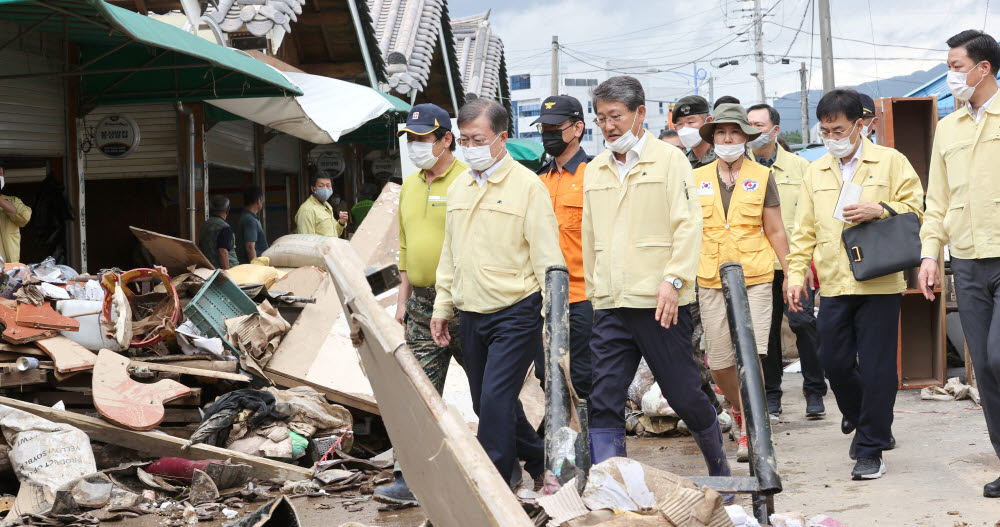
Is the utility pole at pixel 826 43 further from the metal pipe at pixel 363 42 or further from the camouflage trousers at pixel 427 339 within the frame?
the camouflage trousers at pixel 427 339

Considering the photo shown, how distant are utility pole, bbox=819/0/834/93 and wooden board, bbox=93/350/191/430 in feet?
56.6

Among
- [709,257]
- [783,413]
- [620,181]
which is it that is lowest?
[783,413]

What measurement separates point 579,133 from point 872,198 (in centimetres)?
164

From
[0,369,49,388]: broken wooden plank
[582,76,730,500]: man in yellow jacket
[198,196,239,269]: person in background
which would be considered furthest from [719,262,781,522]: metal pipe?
[198,196,239,269]: person in background

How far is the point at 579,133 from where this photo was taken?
582cm

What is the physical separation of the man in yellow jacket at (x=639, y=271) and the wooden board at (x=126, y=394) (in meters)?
3.13

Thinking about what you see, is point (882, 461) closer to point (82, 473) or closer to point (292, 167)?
point (82, 473)

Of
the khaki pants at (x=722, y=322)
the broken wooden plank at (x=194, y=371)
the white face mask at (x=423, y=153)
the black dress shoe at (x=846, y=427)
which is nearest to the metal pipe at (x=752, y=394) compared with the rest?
the khaki pants at (x=722, y=322)

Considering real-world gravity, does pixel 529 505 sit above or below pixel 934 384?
above

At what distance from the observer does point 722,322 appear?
593 centimetres

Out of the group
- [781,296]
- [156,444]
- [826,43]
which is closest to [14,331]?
[156,444]

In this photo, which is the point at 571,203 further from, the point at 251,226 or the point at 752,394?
the point at 251,226

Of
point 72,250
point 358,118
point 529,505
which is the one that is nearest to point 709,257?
point 529,505

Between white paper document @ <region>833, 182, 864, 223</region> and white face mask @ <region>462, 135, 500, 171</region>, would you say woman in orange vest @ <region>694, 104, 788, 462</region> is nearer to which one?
white paper document @ <region>833, 182, 864, 223</region>
